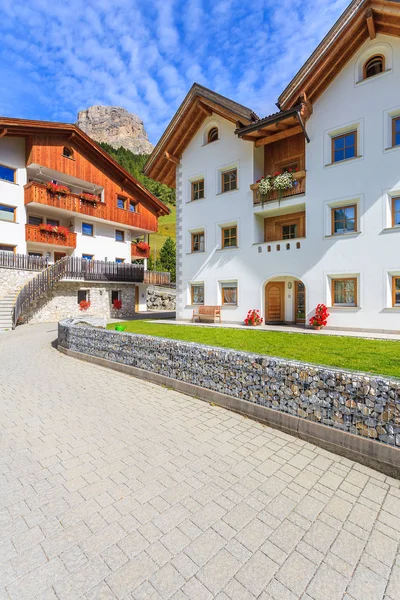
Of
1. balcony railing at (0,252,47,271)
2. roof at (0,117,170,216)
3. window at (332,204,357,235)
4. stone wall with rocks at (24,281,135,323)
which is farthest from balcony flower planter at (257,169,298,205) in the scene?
roof at (0,117,170,216)

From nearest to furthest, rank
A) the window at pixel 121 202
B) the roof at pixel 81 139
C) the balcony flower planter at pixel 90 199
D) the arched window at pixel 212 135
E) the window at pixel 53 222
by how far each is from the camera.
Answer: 1. the arched window at pixel 212 135
2. the roof at pixel 81 139
3. the balcony flower planter at pixel 90 199
4. the window at pixel 53 222
5. the window at pixel 121 202

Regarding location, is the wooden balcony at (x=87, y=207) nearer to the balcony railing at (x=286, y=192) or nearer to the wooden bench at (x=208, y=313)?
the wooden bench at (x=208, y=313)

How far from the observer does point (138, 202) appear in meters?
29.7

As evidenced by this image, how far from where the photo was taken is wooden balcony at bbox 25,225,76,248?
21.5m

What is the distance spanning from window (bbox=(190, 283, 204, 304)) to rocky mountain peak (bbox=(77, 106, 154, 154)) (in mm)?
174463

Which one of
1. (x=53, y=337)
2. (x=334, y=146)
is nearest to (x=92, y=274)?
(x=53, y=337)

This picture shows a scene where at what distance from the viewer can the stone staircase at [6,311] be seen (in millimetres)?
17237

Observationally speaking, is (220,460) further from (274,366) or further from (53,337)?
(53,337)

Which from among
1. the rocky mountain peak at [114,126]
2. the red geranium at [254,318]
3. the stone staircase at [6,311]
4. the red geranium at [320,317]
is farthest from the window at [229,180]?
the rocky mountain peak at [114,126]

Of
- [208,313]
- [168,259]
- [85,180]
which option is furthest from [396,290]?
[168,259]

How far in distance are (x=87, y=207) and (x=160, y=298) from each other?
12.8 metres

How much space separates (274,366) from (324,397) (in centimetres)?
92

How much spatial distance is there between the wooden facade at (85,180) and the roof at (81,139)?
0.74ft

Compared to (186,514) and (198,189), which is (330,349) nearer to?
(186,514)
